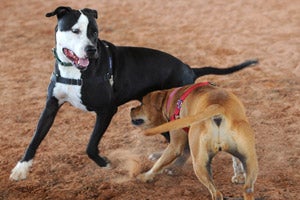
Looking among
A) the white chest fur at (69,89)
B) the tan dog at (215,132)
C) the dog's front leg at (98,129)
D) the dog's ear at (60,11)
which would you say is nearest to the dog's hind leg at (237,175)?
the tan dog at (215,132)

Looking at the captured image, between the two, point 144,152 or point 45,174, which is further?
point 144,152

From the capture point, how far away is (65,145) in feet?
18.2

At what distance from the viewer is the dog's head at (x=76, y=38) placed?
4.26 metres

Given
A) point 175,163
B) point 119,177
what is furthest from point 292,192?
point 119,177

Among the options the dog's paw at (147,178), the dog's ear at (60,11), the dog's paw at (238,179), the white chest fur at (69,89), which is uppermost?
the dog's ear at (60,11)

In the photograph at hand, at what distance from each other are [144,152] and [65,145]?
872 mm

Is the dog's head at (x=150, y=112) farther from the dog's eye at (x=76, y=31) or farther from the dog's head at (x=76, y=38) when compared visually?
the dog's eye at (x=76, y=31)

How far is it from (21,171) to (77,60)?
3.92ft

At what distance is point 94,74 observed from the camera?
177 inches

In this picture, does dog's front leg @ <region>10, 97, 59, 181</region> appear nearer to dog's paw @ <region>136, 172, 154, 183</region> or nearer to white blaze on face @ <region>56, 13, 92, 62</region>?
white blaze on face @ <region>56, 13, 92, 62</region>

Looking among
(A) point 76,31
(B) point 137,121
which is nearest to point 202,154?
(B) point 137,121

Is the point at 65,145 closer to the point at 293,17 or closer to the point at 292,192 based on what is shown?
the point at 292,192

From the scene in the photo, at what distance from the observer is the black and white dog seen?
4.32m

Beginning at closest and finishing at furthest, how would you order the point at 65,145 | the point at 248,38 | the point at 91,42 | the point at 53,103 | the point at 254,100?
1. the point at 91,42
2. the point at 53,103
3. the point at 65,145
4. the point at 254,100
5. the point at 248,38
